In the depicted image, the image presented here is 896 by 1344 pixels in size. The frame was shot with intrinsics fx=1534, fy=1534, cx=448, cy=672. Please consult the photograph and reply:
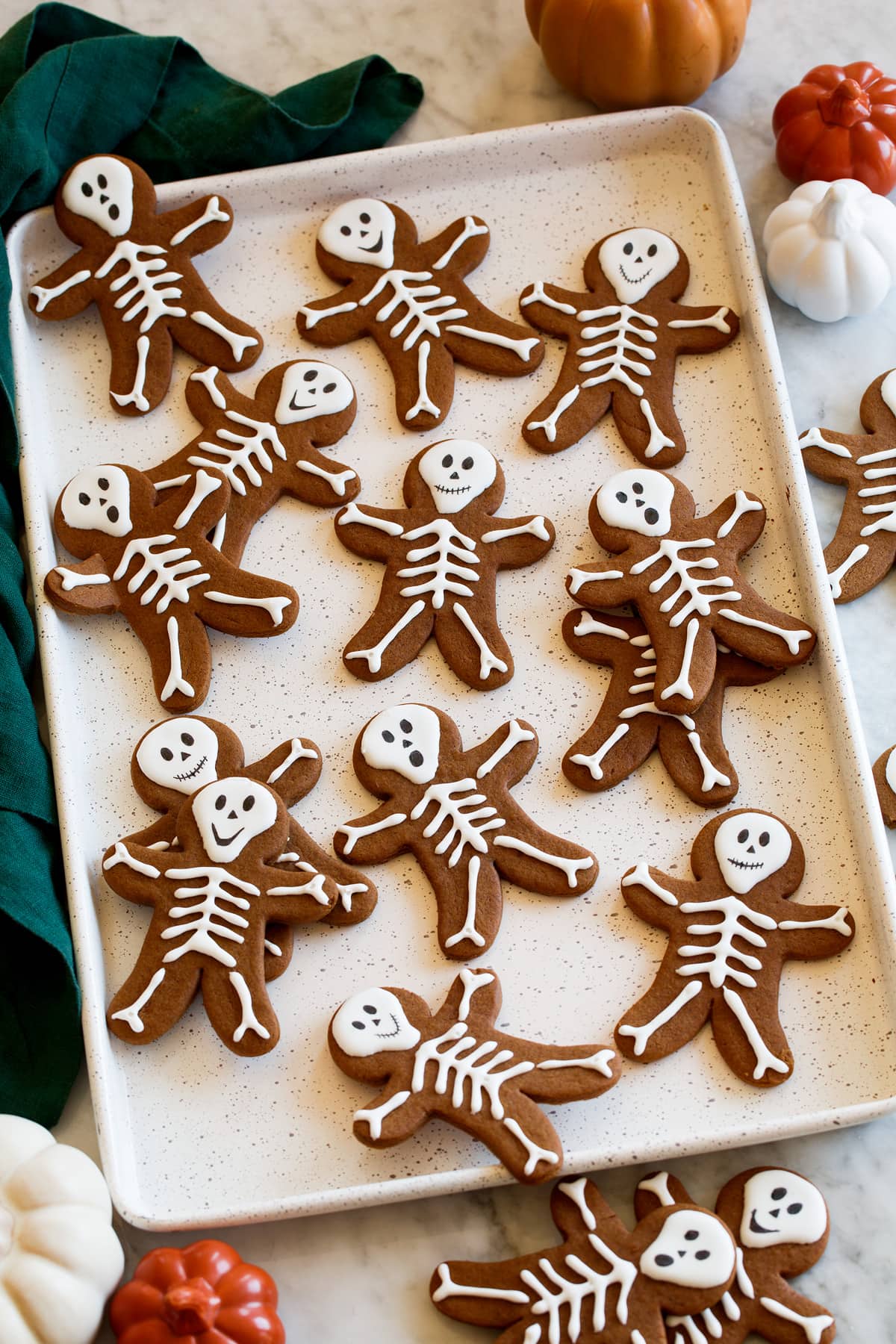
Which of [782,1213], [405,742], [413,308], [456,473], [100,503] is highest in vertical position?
[413,308]

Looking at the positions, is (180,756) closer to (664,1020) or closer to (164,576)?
(164,576)

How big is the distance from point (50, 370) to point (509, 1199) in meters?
0.98

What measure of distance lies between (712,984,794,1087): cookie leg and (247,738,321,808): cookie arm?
1.39 ft

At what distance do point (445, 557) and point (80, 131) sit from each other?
0.66m

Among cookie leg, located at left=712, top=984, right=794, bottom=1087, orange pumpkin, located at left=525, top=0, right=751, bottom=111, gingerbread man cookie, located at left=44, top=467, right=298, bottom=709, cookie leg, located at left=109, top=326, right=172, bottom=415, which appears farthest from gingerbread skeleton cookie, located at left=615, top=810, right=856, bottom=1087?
orange pumpkin, located at left=525, top=0, right=751, bottom=111

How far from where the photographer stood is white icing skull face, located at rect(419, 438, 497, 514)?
153 centimetres

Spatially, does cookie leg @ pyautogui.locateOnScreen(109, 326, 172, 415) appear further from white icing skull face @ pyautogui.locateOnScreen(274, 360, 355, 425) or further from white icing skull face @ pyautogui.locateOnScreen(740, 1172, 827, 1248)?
white icing skull face @ pyautogui.locateOnScreen(740, 1172, 827, 1248)

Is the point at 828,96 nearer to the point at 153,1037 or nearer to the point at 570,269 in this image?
the point at 570,269

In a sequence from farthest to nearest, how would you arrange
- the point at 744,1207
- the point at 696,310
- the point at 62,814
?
the point at 696,310 → the point at 62,814 → the point at 744,1207

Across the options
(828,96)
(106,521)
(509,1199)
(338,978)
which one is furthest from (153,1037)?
(828,96)

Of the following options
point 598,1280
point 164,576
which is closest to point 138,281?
point 164,576

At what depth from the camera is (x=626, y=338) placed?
5.24ft

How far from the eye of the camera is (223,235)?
1.66m

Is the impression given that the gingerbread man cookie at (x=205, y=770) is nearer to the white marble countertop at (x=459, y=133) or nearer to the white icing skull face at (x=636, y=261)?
the white marble countertop at (x=459, y=133)
